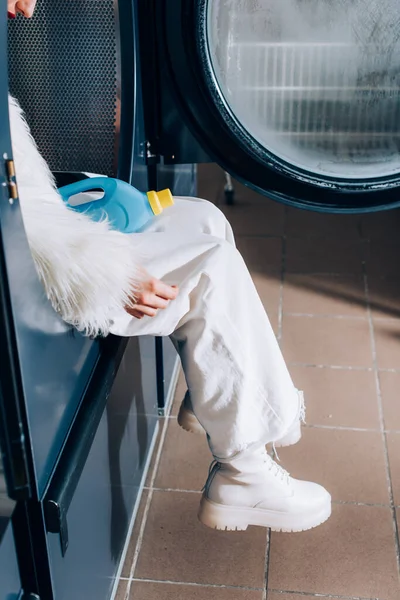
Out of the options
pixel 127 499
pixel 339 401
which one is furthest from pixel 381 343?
pixel 127 499

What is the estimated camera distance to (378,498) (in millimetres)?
1496

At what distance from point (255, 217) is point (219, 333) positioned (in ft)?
5.69

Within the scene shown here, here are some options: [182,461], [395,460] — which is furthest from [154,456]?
[395,460]

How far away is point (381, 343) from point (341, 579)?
81 cm

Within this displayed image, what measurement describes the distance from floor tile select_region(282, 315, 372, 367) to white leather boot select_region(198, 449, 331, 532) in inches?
26.9

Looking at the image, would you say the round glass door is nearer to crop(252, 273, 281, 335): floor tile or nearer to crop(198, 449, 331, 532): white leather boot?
crop(198, 449, 331, 532): white leather boot

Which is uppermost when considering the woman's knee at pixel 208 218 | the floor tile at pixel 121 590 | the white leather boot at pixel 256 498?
the woman's knee at pixel 208 218

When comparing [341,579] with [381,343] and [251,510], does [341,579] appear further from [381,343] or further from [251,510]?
[381,343]

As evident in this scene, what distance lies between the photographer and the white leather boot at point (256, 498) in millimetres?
1204

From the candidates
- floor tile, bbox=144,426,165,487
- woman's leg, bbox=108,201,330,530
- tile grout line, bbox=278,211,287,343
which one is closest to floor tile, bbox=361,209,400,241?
tile grout line, bbox=278,211,287,343

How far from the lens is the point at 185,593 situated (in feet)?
4.27

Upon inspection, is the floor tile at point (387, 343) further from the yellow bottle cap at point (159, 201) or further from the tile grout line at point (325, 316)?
the yellow bottle cap at point (159, 201)

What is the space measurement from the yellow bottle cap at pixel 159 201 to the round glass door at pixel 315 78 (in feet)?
0.80

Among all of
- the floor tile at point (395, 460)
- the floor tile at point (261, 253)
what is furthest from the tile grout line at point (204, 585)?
the floor tile at point (261, 253)
